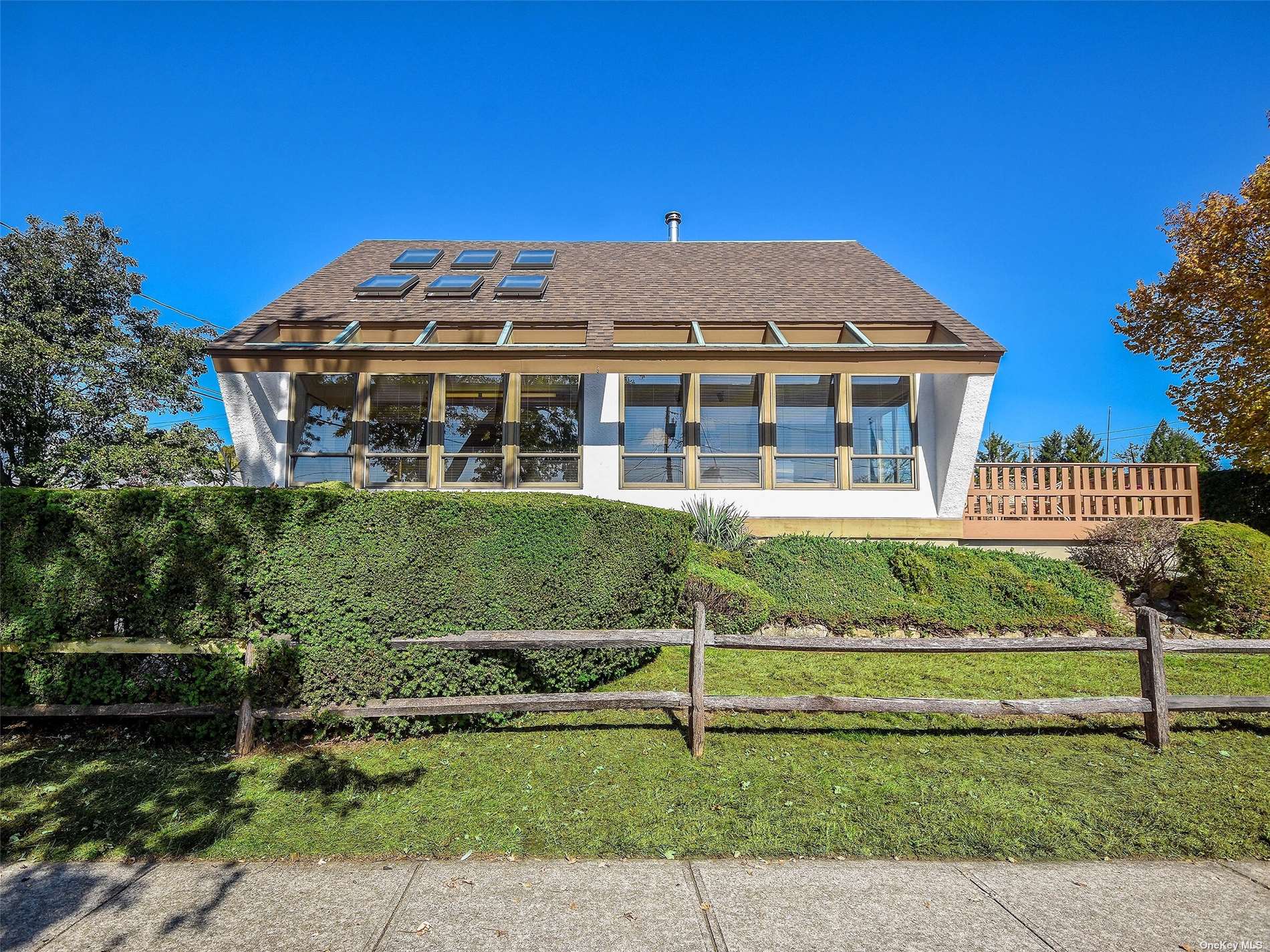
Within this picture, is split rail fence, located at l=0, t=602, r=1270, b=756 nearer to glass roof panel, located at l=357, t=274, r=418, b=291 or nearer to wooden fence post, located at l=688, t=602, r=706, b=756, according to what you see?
wooden fence post, located at l=688, t=602, r=706, b=756

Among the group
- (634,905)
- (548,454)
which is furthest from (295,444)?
(634,905)

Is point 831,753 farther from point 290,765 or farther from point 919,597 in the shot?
point 919,597

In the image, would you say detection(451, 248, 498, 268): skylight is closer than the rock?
No

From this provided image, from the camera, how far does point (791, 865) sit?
3.52 meters

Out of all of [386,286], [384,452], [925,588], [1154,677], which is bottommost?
[1154,677]

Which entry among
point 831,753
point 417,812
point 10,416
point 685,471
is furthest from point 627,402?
point 10,416

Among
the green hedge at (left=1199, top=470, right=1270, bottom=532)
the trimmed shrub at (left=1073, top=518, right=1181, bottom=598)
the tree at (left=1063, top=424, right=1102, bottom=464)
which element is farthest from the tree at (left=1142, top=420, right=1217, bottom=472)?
the trimmed shrub at (left=1073, top=518, right=1181, bottom=598)

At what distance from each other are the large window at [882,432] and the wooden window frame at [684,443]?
3.32 meters

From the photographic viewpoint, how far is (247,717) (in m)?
4.95

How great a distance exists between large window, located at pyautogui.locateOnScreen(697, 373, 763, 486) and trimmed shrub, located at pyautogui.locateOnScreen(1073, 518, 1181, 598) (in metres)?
6.17

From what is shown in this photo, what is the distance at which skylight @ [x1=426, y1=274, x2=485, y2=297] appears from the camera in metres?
13.9

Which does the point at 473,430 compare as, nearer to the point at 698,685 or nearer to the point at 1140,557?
the point at 698,685

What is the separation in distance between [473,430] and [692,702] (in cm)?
924

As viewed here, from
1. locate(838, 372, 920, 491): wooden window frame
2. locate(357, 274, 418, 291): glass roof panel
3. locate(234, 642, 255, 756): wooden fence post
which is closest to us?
locate(234, 642, 255, 756): wooden fence post
